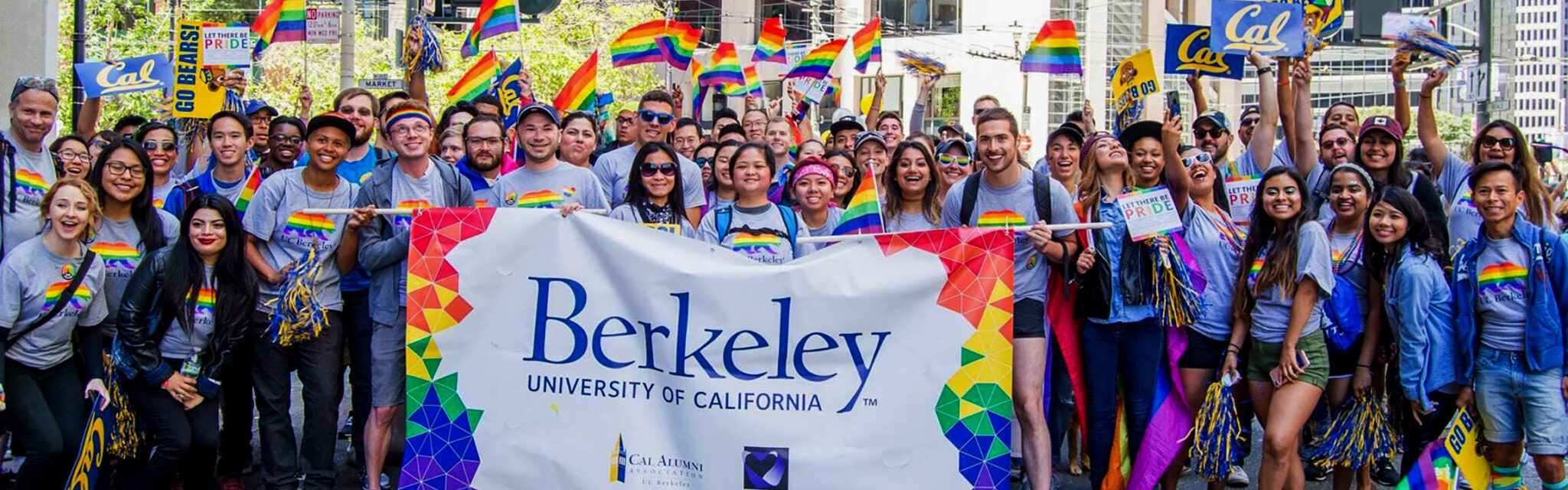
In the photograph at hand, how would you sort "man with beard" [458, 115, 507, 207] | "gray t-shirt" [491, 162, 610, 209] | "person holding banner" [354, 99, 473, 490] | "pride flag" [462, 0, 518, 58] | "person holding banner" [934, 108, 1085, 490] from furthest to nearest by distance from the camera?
1. "pride flag" [462, 0, 518, 58]
2. "man with beard" [458, 115, 507, 207]
3. "gray t-shirt" [491, 162, 610, 209]
4. "person holding banner" [354, 99, 473, 490]
5. "person holding banner" [934, 108, 1085, 490]

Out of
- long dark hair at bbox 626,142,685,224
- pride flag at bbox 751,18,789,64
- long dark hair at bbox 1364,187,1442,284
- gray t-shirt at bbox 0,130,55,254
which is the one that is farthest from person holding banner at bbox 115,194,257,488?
pride flag at bbox 751,18,789,64

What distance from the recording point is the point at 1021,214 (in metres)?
6.53

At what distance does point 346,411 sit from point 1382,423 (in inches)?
240

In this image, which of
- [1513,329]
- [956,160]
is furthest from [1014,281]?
[1513,329]

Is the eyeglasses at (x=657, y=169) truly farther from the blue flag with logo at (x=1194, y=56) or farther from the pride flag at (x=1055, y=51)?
the pride flag at (x=1055, y=51)

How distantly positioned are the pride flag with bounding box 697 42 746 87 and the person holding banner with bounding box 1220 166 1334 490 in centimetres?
729

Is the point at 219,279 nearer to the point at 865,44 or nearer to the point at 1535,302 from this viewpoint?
the point at 1535,302

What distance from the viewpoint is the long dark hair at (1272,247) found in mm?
6156

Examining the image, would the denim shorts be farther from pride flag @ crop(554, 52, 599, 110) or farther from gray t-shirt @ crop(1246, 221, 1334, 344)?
pride flag @ crop(554, 52, 599, 110)

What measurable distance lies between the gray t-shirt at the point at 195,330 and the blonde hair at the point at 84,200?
496 millimetres

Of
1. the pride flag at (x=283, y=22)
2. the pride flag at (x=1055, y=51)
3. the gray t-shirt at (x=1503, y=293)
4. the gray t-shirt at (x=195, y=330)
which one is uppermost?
the pride flag at (x=283, y=22)

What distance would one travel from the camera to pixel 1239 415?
6551mm

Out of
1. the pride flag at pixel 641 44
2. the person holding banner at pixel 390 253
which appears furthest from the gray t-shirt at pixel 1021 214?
the pride flag at pixel 641 44

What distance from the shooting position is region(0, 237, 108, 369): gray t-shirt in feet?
20.0
